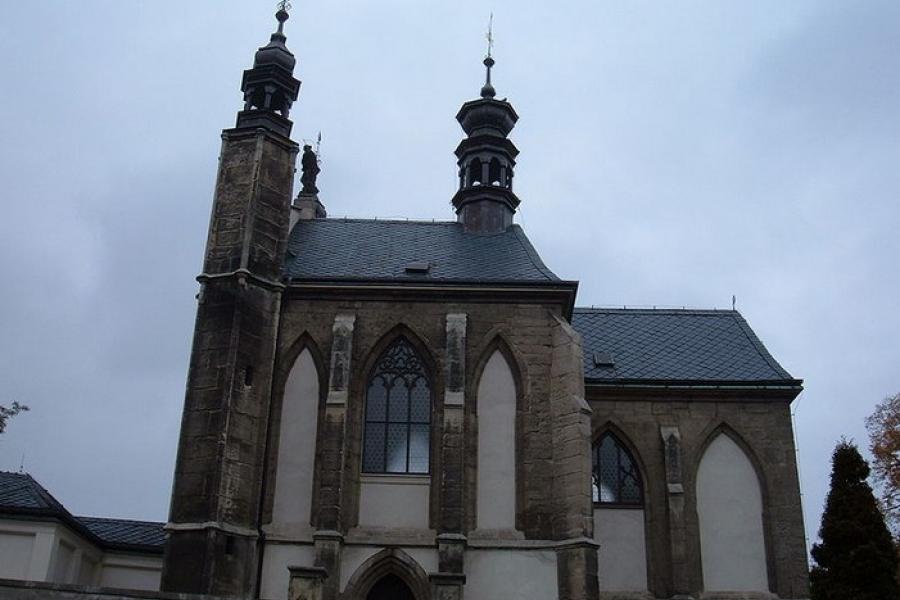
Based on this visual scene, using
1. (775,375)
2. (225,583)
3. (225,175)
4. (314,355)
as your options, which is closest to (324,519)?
(225,583)

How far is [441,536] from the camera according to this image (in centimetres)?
2178

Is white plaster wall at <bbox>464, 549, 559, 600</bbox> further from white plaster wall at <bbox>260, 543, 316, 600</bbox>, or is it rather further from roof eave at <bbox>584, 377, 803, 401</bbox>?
roof eave at <bbox>584, 377, 803, 401</bbox>

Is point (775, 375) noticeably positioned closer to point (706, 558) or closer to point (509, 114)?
point (706, 558)

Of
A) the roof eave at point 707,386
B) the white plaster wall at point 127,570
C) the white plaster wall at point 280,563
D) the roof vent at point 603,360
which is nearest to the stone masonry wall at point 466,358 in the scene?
the white plaster wall at point 280,563

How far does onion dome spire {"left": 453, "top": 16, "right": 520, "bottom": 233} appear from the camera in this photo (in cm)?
2966

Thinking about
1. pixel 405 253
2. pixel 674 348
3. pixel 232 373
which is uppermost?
pixel 405 253

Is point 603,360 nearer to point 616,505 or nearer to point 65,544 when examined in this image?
point 616,505

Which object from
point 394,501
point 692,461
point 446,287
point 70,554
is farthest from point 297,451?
point 692,461

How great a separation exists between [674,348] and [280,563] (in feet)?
45.2

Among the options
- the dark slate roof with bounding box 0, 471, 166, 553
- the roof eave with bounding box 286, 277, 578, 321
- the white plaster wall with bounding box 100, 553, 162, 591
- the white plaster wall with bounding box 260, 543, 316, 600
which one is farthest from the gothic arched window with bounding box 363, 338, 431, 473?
the white plaster wall with bounding box 100, 553, 162, 591

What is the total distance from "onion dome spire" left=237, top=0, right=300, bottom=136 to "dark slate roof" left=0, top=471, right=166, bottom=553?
10.7 metres

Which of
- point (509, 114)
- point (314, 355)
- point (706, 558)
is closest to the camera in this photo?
point (314, 355)

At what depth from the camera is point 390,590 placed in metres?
22.2

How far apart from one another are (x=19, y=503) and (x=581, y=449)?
12475mm
